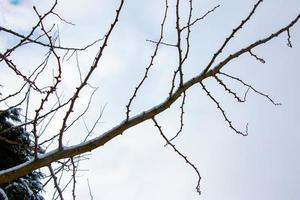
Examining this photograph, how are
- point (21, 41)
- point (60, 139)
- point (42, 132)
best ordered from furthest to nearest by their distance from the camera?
point (42, 132)
point (21, 41)
point (60, 139)

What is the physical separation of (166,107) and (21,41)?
3.30 ft

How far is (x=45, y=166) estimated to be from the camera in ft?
6.85

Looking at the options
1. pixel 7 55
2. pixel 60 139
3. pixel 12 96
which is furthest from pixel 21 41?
pixel 60 139

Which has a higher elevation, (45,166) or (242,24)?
(242,24)

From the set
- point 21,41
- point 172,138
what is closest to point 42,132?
point 21,41

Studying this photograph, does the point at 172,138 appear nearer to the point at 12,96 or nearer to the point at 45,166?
the point at 45,166

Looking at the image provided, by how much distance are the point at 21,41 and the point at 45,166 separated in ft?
2.81

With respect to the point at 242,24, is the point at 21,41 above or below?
above

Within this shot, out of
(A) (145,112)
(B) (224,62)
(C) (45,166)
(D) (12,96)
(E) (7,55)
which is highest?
(E) (7,55)

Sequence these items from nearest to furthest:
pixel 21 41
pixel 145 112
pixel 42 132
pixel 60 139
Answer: pixel 60 139 → pixel 145 112 → pixel 21 41 → pixel 42 132

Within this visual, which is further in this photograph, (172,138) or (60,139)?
(172,138)

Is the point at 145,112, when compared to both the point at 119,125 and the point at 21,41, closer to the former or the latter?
the point at 119,125

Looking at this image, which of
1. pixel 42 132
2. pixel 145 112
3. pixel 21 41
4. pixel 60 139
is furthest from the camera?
pixel 42 132

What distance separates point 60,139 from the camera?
6.59 ft
